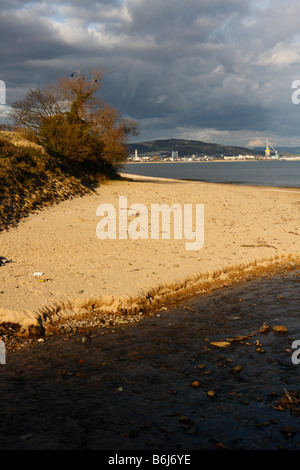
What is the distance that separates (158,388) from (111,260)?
7.06m

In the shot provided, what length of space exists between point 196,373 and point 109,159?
2975 cm

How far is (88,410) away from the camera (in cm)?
600

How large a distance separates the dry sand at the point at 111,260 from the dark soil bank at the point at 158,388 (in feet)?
4.01

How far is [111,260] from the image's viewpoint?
43.5ft

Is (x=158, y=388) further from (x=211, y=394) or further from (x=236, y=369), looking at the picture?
(x=236, y=369)

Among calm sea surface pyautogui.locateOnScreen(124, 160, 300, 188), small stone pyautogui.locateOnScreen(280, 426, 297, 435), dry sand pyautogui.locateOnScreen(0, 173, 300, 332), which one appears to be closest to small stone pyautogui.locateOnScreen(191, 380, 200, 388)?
small stone pyautogui.locateOnScreen(280, 426, 297, 435)

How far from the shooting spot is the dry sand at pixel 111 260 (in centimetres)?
1000

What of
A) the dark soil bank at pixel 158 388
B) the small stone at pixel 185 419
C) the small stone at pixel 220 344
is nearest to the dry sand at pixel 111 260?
the dark soil bank at pixel 158 388

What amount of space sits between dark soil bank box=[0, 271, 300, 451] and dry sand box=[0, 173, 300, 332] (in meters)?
1.22

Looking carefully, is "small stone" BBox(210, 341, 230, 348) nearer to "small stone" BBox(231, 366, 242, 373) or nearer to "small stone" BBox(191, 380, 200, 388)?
"small stone" BBox(231, 366, 242, 373)

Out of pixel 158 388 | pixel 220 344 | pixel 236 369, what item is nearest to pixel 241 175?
pixel 220 344

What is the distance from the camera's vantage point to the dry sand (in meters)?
10.0

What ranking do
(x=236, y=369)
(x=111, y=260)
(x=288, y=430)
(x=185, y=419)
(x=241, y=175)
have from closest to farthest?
(x=288, y=430) → (x=185, y=419) → (x=236, y=369) → (x=111, y=260) → (x=241, y=175)
